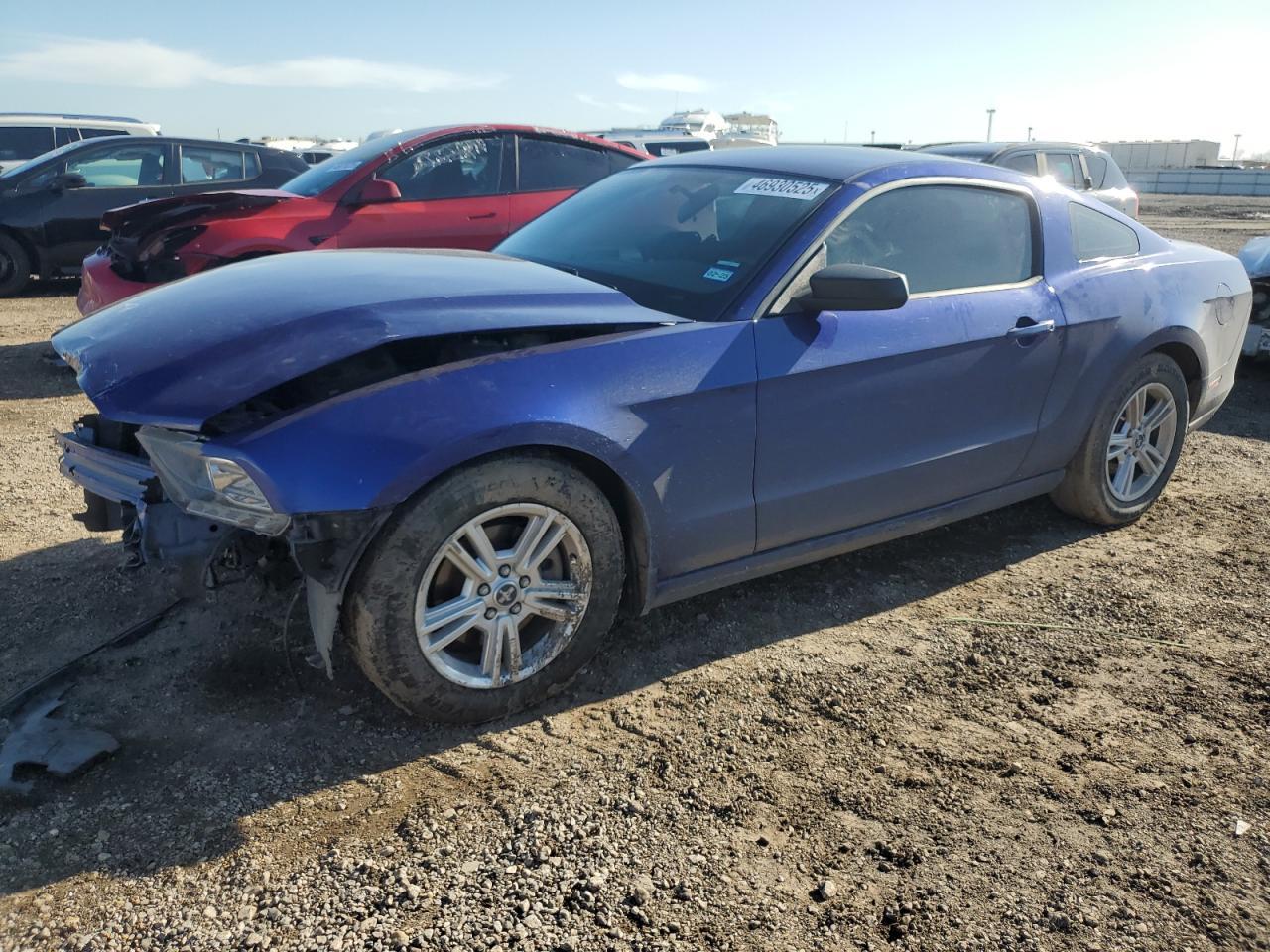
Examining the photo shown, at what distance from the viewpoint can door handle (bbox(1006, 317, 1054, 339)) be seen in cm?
376

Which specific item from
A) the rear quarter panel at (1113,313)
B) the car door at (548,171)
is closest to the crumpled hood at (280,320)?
the rear quarter panel at (1113,313)

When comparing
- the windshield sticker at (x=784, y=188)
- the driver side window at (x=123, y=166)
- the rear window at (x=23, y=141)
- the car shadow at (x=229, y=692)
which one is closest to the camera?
the car shadow at (x=229, y=692)

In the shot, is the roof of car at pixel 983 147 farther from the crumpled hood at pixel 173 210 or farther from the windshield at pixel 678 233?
the windshield at pixel 678 233

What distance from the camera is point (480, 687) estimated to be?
111 inches

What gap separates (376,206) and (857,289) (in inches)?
189

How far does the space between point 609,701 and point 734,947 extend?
1.02 meters

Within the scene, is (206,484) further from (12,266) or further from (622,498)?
(12,266)

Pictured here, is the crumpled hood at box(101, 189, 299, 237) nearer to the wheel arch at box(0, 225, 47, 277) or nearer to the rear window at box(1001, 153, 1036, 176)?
the wheel arch at box(0, 225, 47, 277)

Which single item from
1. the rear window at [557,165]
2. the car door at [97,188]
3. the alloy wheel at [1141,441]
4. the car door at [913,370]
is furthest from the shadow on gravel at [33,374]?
the alloy wheel at [1141,441]

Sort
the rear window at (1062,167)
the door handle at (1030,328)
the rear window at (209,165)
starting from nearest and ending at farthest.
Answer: the door handle at (1030,328), the rear window at (209,165), the rear window at (1062,167)

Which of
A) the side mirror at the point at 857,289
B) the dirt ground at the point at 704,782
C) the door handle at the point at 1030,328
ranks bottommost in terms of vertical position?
the dirt ground at the point at 704,782

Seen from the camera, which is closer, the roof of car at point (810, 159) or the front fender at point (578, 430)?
the front fender at point (578, 430)

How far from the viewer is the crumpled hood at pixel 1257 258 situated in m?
7.22

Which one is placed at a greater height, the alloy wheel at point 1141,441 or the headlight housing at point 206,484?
the headlight housing at point 206,484
